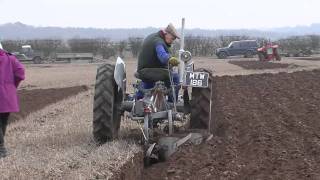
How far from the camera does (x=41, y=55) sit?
54.5m

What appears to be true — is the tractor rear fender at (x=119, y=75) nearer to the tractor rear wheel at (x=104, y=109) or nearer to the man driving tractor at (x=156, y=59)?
the tractor rear wheel at (x=104, y=109)

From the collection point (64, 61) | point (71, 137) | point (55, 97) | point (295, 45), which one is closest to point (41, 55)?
point (64, 61)

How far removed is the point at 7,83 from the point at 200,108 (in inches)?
105

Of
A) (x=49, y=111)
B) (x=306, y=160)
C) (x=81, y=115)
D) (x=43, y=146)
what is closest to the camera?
(x=306, y=160)

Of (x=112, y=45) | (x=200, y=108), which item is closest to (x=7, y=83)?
(x=200, y=108)

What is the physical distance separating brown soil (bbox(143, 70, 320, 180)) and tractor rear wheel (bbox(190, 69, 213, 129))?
32 cm

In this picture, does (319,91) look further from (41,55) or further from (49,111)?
(41,55)

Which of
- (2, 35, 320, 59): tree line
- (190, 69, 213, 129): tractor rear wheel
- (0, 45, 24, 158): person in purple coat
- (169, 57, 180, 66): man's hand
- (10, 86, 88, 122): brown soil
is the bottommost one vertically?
(2, 35, 320, 59): tree line

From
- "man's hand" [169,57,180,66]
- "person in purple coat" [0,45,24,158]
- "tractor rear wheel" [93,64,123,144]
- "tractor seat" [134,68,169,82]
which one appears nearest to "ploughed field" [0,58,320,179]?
"tractor rear wheel" [93,64,123,144]

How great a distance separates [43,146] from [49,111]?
231 inches

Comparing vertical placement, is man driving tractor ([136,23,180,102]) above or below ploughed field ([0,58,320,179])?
above

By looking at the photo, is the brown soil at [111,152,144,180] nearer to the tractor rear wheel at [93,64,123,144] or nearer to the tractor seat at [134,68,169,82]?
the tractor rear wheel at [93,64,123,144]

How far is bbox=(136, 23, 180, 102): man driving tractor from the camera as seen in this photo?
8.69 meters

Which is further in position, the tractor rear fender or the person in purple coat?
the tractor rear fender
